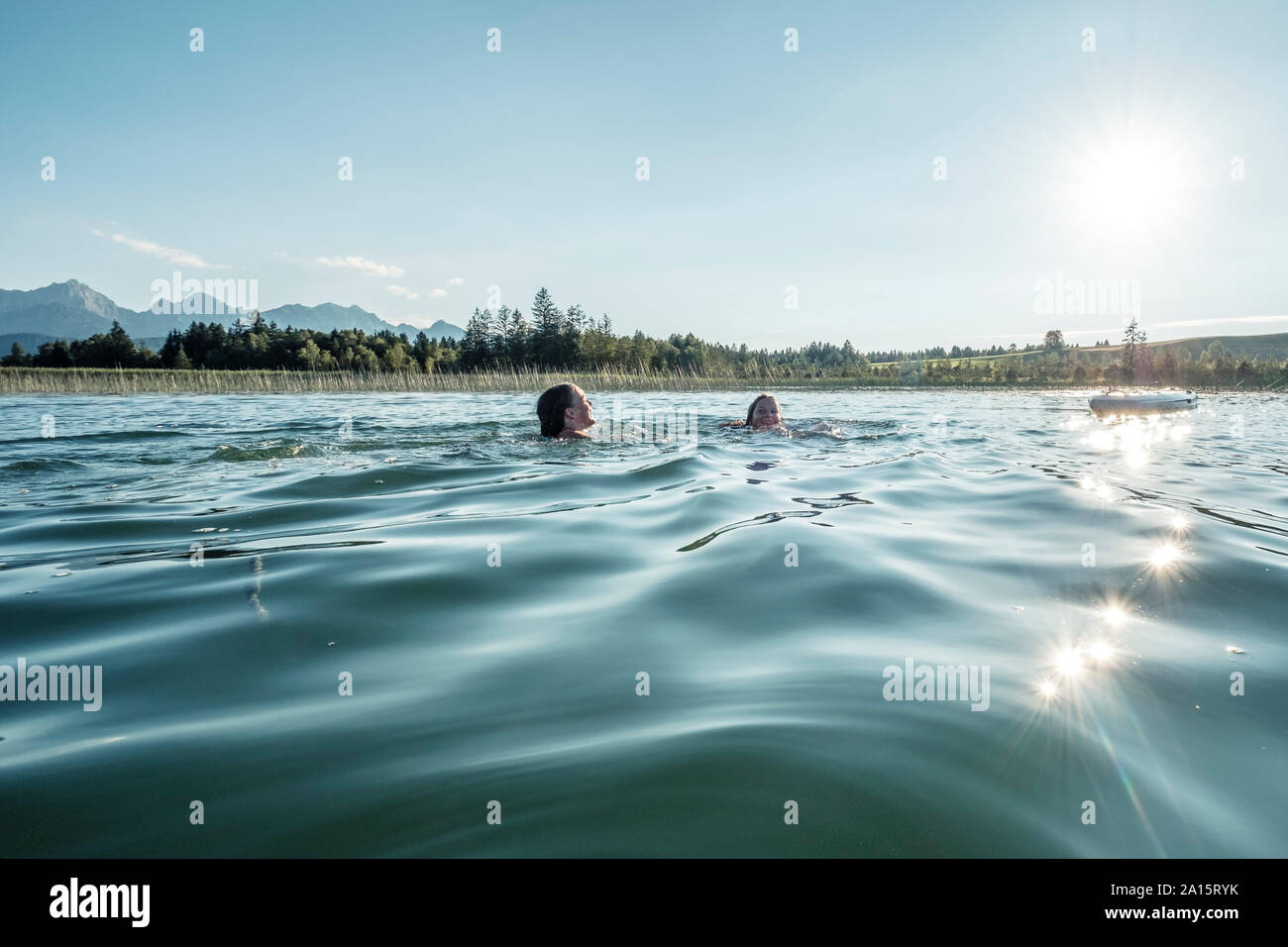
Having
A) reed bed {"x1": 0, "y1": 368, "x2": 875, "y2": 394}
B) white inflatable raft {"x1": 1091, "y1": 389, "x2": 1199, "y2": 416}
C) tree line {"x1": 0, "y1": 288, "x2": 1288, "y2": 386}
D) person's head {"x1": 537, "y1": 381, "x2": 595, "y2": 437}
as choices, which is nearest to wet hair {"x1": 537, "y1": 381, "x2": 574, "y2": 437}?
person's head {"x1": 537, "y1": 381, "x2": 595, "y2": 437}

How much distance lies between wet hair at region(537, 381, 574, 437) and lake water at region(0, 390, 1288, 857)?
4465mm

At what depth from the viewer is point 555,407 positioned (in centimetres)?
1078

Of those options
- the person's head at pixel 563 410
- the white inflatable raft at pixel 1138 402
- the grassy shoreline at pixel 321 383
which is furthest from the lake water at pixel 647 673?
the grassy shoreline at pixel 321 383

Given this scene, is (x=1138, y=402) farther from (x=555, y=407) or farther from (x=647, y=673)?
(x=647, y=673)

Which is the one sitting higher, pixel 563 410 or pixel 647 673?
pixel 563 410

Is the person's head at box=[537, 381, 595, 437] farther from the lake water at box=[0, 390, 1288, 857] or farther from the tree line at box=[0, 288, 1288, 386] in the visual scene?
the tree line at box=[0, 288, 1288, 386]

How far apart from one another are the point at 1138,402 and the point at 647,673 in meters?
25.7

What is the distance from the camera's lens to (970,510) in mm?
5977

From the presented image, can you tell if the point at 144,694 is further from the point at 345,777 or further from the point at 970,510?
the point at 970,510

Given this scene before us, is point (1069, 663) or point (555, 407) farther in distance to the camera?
point (555, 407)

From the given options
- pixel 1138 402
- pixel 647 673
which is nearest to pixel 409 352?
pixel 1138 402

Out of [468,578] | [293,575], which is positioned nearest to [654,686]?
[468,578]

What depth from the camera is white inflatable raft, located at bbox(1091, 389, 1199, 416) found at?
891 inches
